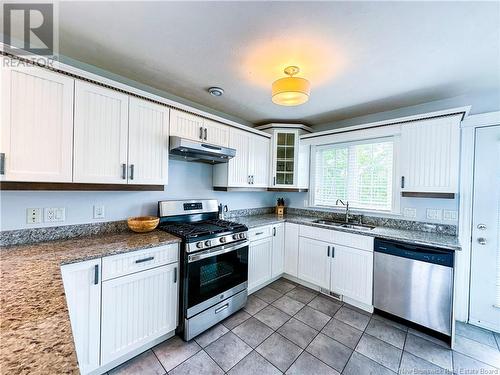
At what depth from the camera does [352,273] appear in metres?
2.52

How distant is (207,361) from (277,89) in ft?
7.56

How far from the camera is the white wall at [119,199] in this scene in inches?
63.1

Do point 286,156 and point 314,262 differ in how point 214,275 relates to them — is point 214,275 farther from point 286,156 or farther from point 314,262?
point 286,156

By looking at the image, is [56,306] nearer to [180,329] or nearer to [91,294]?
[91,294]

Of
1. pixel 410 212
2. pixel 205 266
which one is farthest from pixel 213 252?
pixel 410 212

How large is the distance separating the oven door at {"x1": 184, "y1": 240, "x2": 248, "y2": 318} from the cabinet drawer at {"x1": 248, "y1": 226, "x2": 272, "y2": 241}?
248 mm

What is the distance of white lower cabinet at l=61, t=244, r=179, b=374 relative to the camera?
1432 millimetres

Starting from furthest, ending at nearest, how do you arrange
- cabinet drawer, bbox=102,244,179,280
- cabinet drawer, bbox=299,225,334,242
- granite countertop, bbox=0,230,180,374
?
cabinet drawer, bbox=299,225,334,242 → cabinet drawer, bbox=102,244,179,280 → granite countertop, bbox=0,230,180,374

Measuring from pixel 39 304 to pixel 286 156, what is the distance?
10.2 feet

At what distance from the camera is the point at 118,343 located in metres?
1.60

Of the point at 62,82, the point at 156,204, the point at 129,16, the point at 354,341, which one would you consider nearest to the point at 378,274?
the point at 354,341

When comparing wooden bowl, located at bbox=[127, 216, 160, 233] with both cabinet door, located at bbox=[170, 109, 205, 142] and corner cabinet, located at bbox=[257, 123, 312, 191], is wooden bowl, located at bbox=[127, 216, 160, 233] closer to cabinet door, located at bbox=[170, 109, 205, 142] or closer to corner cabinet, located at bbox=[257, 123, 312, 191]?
cabinet door, located at bbox=[170, 109, 205, 142]

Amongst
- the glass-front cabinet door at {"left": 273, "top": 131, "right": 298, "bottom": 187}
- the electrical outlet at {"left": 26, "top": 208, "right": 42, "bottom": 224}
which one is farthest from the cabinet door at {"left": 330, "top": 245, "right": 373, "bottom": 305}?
the electrical outlet at {"left": 26, "top": 208, "right": 42, "bottom": 224}

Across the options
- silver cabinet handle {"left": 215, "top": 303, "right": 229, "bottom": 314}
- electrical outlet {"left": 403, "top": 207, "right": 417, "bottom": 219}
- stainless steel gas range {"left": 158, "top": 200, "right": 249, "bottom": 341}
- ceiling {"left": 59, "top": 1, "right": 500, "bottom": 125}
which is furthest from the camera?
electrical outlet {"left": 403, "top": 207, "right": 417, "bottom": 219}
